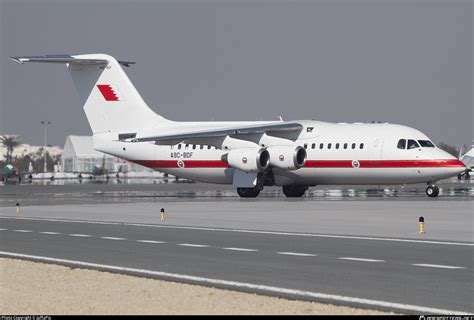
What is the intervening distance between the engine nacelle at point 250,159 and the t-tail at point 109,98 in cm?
721

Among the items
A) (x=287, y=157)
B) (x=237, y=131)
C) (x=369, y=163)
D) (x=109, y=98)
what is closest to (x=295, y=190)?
(x=287, y=157)

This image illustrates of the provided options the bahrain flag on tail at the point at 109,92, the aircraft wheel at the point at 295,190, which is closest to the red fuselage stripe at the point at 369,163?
the aircraft wheel at the point at 295,190

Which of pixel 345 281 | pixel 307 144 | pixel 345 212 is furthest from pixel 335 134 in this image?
pixel 345 281

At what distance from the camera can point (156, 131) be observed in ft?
184

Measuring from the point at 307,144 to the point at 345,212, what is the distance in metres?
15.6

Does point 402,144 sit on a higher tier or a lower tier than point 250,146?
higher

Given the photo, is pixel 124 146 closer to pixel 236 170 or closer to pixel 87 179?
pixel 236 170

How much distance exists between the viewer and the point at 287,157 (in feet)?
165

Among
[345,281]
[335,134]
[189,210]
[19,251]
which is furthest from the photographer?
[335,134]

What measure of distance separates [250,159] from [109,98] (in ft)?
37.7

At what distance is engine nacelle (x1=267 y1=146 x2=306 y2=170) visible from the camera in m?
50.3

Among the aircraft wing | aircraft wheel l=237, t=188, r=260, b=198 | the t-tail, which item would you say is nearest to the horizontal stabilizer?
the t-tail

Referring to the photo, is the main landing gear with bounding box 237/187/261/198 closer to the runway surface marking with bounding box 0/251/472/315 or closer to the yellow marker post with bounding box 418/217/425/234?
the yellow marker post with bounding box 418/217/425/234

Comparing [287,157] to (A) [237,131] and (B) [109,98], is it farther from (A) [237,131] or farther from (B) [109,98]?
(B) [109,98]
